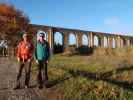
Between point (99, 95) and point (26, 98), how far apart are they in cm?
169

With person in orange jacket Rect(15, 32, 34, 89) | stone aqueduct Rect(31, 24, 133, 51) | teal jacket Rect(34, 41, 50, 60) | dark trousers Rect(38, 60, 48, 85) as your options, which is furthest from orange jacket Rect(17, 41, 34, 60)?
stone aqueduct Rect(31, 24, 133, 51)

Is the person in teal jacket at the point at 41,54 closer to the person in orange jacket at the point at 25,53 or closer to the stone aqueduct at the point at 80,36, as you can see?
the person in orange jacket at the point at 25,53

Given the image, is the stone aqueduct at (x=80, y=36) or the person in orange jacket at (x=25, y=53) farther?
the stone aqueduct at (x=80, y=36)

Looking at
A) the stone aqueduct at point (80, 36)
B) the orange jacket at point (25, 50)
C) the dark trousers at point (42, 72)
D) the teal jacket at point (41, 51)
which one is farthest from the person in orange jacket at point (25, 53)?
the stone aqueduct at point (80, 36)

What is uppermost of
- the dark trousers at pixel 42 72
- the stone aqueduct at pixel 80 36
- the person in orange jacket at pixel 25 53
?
the stone aqueduct at pixel 80 36

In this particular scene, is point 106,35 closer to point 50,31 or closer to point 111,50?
point 50,31

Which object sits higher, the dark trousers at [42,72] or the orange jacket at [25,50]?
the orange jacket at [25,50]

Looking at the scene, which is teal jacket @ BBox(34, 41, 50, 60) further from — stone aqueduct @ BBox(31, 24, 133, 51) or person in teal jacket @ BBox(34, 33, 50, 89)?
stone aqueduct @ BBox(31, 24, 133, 51)

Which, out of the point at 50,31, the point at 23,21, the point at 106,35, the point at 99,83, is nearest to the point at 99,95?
the point at 99,83

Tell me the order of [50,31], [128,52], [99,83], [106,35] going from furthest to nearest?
1. [106,35]
2. [50,31]
3. [128,52]
4. [99,83]

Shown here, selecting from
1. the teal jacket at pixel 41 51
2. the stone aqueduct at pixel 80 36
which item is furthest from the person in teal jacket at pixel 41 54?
the stone aqueduct at pixel 80 36

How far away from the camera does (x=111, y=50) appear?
3731 centimetres

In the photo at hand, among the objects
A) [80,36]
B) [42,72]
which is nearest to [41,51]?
[42,72]

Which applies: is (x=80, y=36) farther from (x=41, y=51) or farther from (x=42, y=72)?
(x=41, y=51)
